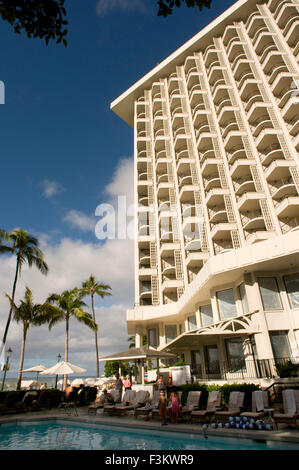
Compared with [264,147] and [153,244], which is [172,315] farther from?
[264,147]

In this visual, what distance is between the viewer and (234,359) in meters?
20.1

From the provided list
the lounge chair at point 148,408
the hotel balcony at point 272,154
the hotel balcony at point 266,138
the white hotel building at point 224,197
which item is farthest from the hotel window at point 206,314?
the hotel balcony at point 266,138

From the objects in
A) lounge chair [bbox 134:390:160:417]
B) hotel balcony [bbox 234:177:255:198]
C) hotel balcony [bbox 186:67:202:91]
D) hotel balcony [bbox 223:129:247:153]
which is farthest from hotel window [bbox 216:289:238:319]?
hotel balcony [bbox 186:67:202:91]

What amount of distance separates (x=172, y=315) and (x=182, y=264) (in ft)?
22.4

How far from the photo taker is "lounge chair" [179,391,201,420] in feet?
38.6

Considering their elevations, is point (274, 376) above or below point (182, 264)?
below

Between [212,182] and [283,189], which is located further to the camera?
[212,182]

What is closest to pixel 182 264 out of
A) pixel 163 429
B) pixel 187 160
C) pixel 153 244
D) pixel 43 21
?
pixel 153 244

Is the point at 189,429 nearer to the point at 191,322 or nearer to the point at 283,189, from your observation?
the point at 191,322

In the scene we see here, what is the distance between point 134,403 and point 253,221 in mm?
21418

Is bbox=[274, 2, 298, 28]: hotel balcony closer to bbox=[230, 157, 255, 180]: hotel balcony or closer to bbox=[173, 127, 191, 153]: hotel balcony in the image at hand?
bbox=[173, 127, 191, 153]: hotel balcony

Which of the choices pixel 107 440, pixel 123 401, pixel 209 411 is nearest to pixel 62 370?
pixel 123 401

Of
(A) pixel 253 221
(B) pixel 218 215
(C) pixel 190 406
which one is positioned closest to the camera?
(C) pixel 190 406

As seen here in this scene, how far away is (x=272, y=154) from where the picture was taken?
31047mm
